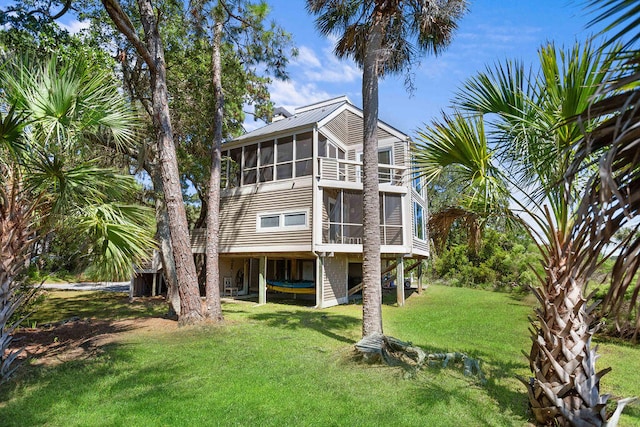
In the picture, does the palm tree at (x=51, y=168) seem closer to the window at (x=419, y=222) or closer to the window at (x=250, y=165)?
the window at (x=250, y=165)

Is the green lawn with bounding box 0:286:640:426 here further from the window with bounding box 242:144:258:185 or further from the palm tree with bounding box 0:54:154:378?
the window with bounding box 242:144:258:185

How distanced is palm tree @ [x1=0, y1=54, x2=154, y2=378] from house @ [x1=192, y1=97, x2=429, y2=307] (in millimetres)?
8678

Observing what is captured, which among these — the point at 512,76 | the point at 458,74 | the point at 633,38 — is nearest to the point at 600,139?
the point at 633,38

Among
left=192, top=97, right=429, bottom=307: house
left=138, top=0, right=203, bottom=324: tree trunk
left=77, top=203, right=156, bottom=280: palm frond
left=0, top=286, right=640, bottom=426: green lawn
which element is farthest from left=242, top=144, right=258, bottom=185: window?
left=77, top=203, right=156, bottom=280: palm frond

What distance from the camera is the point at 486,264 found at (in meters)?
22.5

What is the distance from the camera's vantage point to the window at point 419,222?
16.9 metres

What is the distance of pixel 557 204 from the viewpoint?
426cm

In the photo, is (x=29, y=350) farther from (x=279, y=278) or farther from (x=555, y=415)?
(x=279, y=278)

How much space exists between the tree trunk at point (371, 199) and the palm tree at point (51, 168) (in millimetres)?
4168

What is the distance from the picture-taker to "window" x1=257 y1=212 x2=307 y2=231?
48.4 feet

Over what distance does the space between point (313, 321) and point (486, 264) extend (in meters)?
15.3

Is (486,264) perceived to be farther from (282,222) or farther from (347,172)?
(282,222)

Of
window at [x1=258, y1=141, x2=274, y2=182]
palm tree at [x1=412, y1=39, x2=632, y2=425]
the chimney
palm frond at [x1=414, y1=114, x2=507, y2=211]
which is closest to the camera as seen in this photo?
palm tree at [x1=412, y1=39, x2=632, y2=425]

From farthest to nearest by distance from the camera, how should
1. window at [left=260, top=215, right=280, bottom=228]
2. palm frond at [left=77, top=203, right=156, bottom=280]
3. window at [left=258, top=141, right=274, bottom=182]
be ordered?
1. window at [left=258, top=141, right=274, bottom=182]
2. window at [left=260, top=215, right=280, bottom=228]
3. palm frond at [left=77, top=203, right=156, bottom=280]
